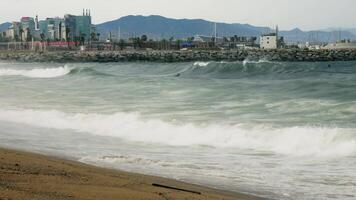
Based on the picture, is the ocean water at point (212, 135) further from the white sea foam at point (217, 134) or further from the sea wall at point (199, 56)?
the sea wall at point (199, 56)

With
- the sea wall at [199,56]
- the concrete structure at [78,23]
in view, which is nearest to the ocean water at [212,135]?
the sea wall at [199,56]

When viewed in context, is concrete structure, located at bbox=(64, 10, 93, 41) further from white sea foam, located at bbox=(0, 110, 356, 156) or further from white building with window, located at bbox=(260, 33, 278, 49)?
white sea foam, located at bbox=(0, 110, 356, 156)

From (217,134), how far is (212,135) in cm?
12

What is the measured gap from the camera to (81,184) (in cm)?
607

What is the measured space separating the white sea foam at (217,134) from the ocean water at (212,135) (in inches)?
0.9

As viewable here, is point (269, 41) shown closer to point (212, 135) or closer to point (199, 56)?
point (199, 56)

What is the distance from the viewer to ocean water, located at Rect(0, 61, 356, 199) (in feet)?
27.5

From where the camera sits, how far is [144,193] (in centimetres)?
593

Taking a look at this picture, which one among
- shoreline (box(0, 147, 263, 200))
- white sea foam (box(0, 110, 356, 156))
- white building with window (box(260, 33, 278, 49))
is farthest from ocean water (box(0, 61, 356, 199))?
white building with window (box(260, 33, 278, 49))

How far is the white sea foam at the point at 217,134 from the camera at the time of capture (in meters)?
11.7

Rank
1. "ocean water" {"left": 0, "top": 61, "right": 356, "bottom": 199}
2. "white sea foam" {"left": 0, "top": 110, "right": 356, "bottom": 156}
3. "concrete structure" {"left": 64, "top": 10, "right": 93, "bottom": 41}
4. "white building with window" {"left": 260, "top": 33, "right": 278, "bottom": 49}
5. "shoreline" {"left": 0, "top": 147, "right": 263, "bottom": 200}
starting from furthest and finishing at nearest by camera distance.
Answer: "concrete structure" {"left": 64, "top": 10, "right": 93, "bottom": 41}, "white building with window" {"left": 260, "top": 33, "right": 278, "bottom": 49}, "white sea foam" {"left": 0, "top": 110, "right": 356, "bottom": 156}, "ocean water" {"left": 0, "top": 61, "right": 356, "bottom": 199}, "shoreline" {"left": 0, "top": 147, "right": 263, "bottom": 200}

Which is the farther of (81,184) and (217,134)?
(217,134)

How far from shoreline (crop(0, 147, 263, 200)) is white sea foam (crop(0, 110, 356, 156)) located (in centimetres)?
484

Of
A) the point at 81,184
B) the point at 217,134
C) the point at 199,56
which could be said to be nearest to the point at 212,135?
the point at 217,134
